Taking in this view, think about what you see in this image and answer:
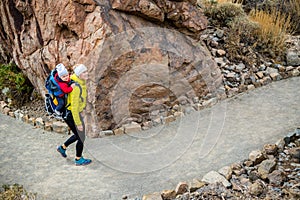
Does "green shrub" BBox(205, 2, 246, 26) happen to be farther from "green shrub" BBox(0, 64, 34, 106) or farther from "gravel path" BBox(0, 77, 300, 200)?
"green shrub" BBox(0, 64, 34, 106)

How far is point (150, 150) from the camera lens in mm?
6160

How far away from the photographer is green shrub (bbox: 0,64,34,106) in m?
7.98

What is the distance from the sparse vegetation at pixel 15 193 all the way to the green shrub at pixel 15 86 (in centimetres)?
282

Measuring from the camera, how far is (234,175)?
17.1ft

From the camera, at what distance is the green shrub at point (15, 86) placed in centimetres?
798

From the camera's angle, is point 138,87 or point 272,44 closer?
point 138,87

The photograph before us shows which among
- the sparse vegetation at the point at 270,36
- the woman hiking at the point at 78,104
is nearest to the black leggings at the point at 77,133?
the woman hiking at the point at 78,104

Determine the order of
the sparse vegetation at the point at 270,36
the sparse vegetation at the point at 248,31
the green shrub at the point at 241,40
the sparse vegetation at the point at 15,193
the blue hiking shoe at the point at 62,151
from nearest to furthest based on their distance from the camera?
1. the sparse vegetation at the point at 15,193
2. the blue hiking shoe at the point at 62,151
3. the green shrub at the point at 241,40
4. the sparse vegetation at the point at 248,31
5. the sparse vegetation at the point at 270,36

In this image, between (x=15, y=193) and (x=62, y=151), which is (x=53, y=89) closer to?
(x=62, y=151)

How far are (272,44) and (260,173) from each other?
13.8ft

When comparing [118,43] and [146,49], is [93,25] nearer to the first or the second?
[118,43]

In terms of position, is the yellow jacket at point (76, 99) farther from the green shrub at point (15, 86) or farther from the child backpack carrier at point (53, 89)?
the green shrub at point (15, 86)

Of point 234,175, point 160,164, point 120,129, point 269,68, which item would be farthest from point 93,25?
point 269,68

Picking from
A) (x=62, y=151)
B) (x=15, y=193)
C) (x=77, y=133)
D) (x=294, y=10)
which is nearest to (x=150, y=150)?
(x=77, y=133)
